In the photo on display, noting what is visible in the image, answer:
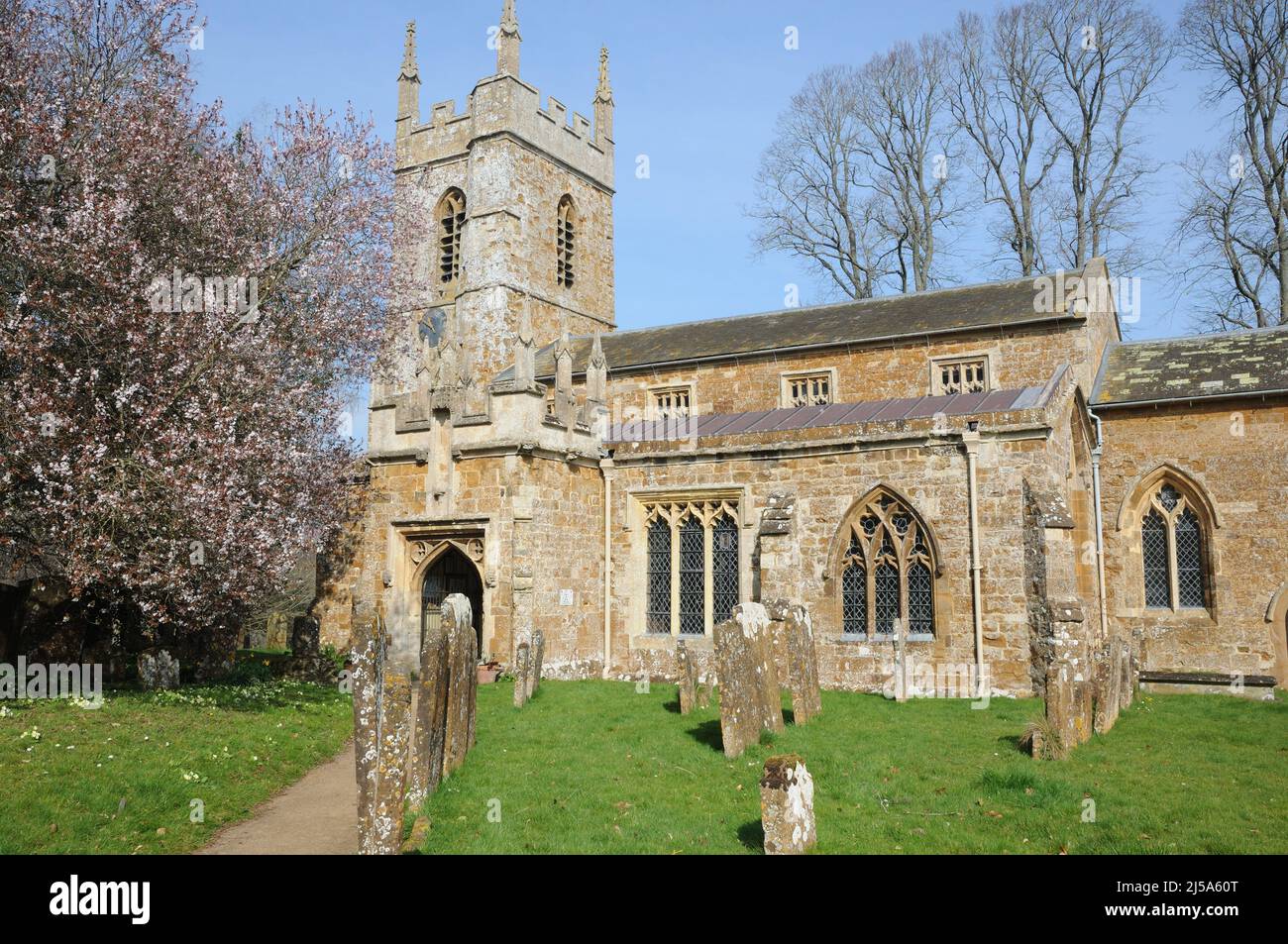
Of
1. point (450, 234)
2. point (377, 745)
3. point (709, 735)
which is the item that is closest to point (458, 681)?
point (377, 745)

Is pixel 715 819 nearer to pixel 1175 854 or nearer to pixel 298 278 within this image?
pixel 1175 854

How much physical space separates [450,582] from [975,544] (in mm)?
10630

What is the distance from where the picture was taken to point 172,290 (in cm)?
1420

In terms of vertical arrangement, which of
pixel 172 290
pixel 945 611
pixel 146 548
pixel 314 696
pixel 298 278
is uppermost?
pixel 298 278

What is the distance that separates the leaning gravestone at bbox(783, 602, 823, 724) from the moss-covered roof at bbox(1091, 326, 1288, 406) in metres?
10.8

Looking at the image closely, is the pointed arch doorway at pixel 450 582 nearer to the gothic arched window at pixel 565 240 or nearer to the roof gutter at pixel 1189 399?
the roof gutter at pixel 1189 399

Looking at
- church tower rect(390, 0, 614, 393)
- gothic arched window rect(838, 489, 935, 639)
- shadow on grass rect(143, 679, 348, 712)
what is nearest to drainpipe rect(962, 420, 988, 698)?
gothic arched window rect(838, 489, 935, 639)

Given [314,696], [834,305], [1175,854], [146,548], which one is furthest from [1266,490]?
[146,548]

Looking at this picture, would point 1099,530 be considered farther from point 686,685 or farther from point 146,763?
point 146,763

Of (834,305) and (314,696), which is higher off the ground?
(834,305)

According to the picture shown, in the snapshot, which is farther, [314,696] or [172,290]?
[314,696]

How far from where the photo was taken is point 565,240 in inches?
1299
